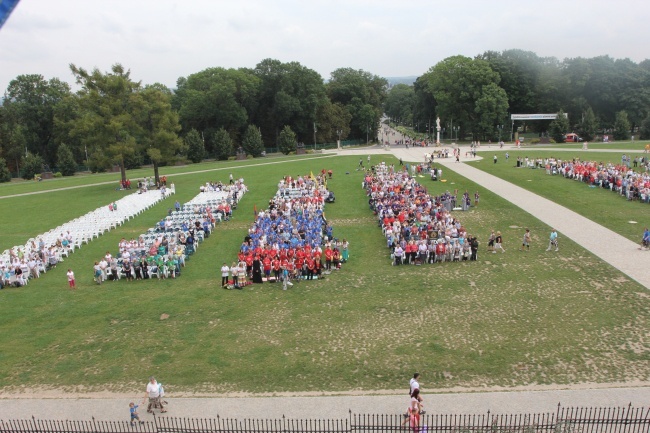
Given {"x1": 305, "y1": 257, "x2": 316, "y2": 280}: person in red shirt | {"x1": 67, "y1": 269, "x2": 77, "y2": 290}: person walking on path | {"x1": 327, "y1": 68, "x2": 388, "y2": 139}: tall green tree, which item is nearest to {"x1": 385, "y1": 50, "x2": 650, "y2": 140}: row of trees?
{"x1": 327, "y1": 68, "x2": 388, "y2": 139}: tall green tree

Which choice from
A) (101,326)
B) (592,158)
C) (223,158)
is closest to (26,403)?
(101,326)

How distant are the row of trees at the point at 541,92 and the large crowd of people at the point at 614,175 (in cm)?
3502

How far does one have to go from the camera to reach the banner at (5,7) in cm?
671

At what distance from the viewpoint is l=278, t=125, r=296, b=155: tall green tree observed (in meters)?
75.6

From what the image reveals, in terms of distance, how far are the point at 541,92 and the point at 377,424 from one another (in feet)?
293

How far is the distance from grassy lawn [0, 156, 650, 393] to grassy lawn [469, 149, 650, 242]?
19.4ft

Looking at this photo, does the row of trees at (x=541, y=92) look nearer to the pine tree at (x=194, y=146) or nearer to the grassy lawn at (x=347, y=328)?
the pine tree at (x=194, y=146)

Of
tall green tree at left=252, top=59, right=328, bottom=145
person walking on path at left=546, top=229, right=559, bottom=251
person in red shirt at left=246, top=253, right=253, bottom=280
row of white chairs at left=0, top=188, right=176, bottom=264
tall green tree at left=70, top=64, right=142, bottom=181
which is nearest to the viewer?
person in red shirt at left=246, top=253, right=253, bottom=280

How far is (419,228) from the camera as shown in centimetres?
2295

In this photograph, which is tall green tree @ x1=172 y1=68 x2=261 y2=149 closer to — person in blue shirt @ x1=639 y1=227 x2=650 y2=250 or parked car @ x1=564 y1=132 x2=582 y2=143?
parked car @ x1=564 y1=132 x2=582 y2=143

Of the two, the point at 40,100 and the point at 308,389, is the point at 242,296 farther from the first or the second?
the point at 40,100

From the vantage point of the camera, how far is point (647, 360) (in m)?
12.0

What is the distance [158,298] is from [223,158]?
5864 cm

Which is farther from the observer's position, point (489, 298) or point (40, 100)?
point (40, 100)
